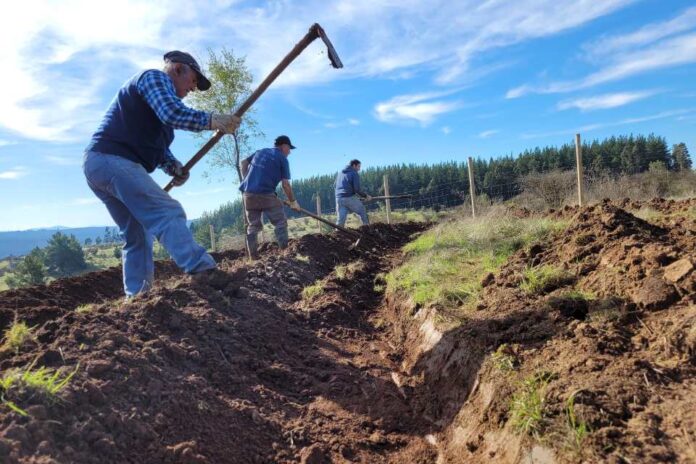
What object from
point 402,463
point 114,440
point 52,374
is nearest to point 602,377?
point 402,463

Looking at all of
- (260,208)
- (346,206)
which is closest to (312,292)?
(260,208)

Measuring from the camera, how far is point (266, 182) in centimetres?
764

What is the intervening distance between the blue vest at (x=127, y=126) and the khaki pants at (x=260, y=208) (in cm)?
402

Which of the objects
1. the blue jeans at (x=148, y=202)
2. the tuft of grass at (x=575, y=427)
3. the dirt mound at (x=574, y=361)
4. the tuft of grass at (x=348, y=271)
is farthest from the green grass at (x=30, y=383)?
the tuft of grass at (x=348, y=271)

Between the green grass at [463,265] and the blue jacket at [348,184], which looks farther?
the blue jacket at [348,184]

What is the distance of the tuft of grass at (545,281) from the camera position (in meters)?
3.43

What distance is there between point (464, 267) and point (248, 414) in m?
3.39

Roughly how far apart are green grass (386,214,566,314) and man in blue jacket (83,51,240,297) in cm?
212

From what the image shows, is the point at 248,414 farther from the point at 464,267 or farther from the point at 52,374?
the point at 464,267

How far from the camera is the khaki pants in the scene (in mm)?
7762

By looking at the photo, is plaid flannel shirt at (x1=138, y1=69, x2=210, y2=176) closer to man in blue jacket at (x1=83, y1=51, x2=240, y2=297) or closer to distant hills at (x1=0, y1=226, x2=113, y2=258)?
man in blue jacket at (x1=83, y1=51, x2=240, y2=297)

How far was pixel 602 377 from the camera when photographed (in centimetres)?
204

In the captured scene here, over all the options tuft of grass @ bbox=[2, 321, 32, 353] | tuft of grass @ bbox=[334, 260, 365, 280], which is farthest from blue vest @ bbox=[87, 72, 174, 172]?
tuft of grass @ bbox=[334, 260, 365, 280]

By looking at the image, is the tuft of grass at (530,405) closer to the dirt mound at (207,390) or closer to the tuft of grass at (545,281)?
the dirt mound at (207,390)
